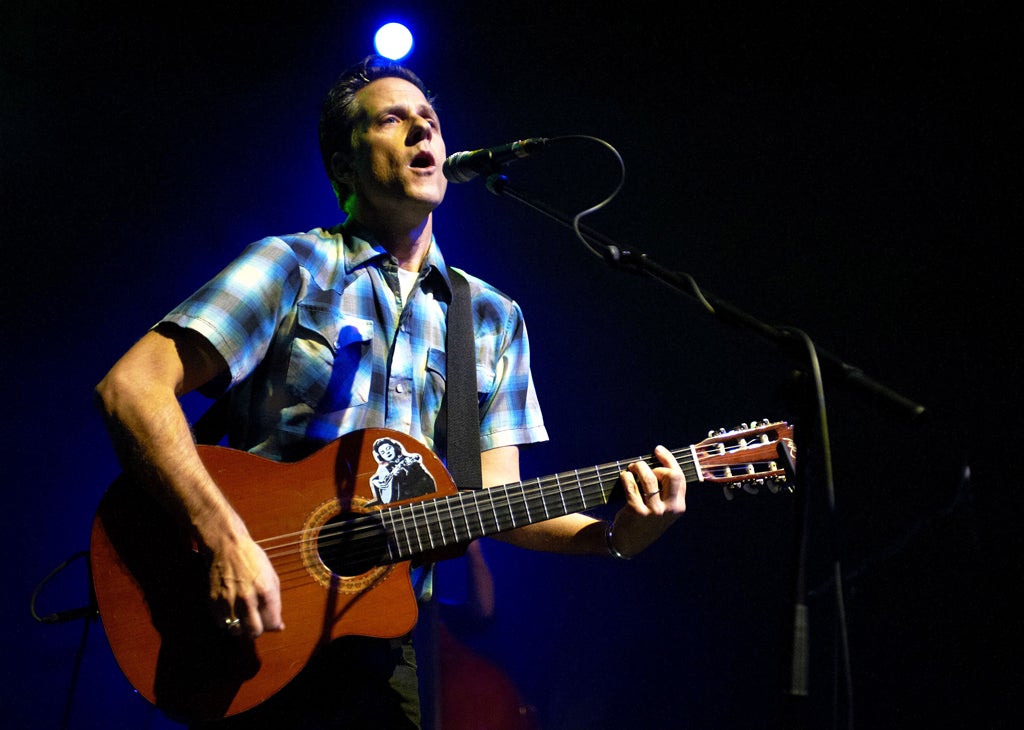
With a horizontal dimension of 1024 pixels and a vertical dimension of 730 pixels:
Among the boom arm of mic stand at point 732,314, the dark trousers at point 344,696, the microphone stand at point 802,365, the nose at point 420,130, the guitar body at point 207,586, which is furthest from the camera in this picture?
the nose at point 420,130

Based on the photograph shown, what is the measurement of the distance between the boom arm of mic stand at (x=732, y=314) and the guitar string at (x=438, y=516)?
2.38 ft

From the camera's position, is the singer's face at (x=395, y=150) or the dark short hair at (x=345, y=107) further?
the dark short hair at (x=345, y=107)

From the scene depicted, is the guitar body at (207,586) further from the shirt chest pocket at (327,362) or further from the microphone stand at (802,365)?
the microphone stand at (802,365)

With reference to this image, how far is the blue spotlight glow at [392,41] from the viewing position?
4.00m

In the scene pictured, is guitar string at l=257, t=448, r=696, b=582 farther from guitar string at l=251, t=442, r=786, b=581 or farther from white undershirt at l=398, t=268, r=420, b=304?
white undershirt at l=398, t=268, r=420, b=304

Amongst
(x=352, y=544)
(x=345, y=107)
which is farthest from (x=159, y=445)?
(x=345, y=107)

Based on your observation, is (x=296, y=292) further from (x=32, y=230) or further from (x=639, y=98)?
(x=639, y=98)

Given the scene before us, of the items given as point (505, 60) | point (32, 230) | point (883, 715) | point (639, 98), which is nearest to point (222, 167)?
point (32, 230)

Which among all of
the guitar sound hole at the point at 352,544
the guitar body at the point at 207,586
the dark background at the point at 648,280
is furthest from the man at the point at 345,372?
the dark background at the point at 648,280

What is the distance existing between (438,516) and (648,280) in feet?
5.75

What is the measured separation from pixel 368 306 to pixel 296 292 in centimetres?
25

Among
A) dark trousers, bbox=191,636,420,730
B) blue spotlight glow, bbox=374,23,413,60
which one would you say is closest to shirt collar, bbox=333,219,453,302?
dark trousers, bbox=191,636,420,730

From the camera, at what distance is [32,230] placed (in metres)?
3.25

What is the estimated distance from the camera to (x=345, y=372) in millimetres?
2396
